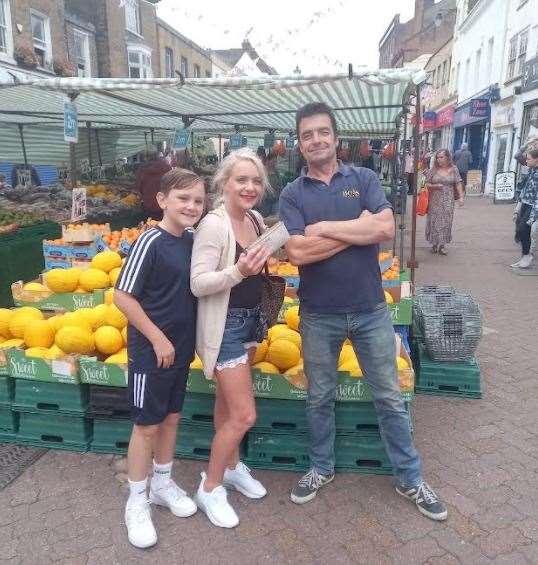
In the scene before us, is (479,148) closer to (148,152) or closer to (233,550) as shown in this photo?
(148,152)

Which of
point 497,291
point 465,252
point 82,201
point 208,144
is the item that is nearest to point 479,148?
point 208,144

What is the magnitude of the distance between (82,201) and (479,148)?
25200mm

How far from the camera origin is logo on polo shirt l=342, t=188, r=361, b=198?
8.14 feet

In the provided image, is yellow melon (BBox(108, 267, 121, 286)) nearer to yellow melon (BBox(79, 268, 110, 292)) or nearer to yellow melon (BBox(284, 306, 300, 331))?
yellow melon (BBox(79, 268, 110, 292))

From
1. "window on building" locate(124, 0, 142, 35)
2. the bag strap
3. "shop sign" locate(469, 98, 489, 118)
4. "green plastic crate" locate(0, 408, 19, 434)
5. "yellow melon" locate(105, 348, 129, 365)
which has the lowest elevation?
"green plastic crate" locate(0, 408, 19, 434)

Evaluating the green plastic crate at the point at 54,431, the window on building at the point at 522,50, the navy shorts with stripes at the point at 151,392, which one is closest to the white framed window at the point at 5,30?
the green plastic crate at the point at 54,431

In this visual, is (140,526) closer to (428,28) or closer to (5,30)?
(5,30)

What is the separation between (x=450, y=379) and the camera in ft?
13.5

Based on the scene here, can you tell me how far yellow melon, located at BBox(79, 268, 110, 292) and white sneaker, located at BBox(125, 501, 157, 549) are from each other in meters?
2.13

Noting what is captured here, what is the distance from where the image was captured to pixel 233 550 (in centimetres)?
252

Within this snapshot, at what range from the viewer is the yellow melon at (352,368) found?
9.94 feet

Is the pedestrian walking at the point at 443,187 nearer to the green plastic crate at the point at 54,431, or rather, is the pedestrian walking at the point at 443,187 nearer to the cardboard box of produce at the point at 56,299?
the cardboard box of produce at the point at 56,299

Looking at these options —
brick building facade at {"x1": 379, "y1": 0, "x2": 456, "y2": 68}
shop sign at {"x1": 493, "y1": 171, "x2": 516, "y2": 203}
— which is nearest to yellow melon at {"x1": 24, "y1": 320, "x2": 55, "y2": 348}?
shop sign at {"x1": 493, "y1": 171, "x2": 516, "y2": 203}

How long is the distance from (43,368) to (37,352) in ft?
0.44
